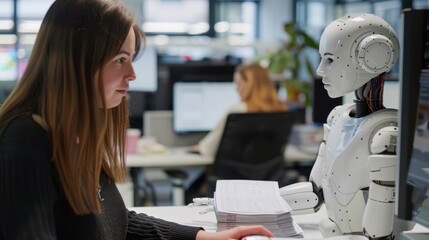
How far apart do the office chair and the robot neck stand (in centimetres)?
178

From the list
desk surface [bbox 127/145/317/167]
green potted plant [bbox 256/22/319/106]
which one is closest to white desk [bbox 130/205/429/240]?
desk surface [bbox 127/145/317/167]

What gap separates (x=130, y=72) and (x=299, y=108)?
3.15 m

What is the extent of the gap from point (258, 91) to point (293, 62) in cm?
100

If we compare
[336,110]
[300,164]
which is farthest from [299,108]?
[336,110]

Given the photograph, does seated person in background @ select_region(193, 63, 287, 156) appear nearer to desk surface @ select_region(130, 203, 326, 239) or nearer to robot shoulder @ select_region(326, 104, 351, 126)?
desk surface @ select_region(130, 203, 326, 239)

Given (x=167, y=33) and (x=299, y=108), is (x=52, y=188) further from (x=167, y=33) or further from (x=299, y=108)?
(x=167, y=33)

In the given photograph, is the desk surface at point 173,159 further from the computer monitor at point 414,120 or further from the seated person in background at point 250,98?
the computer monitor at point 414,120

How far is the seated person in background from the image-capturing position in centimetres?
330

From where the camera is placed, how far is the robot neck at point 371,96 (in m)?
1.22


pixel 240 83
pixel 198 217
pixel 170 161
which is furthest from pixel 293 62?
pixel 198 217

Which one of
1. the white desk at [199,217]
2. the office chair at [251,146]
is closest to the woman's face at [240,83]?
the office chair at [251,146]

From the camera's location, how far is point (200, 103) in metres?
3.61

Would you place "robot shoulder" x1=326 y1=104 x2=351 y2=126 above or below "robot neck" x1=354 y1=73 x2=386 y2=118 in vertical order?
below

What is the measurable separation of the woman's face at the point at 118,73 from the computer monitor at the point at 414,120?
47 centimetres
